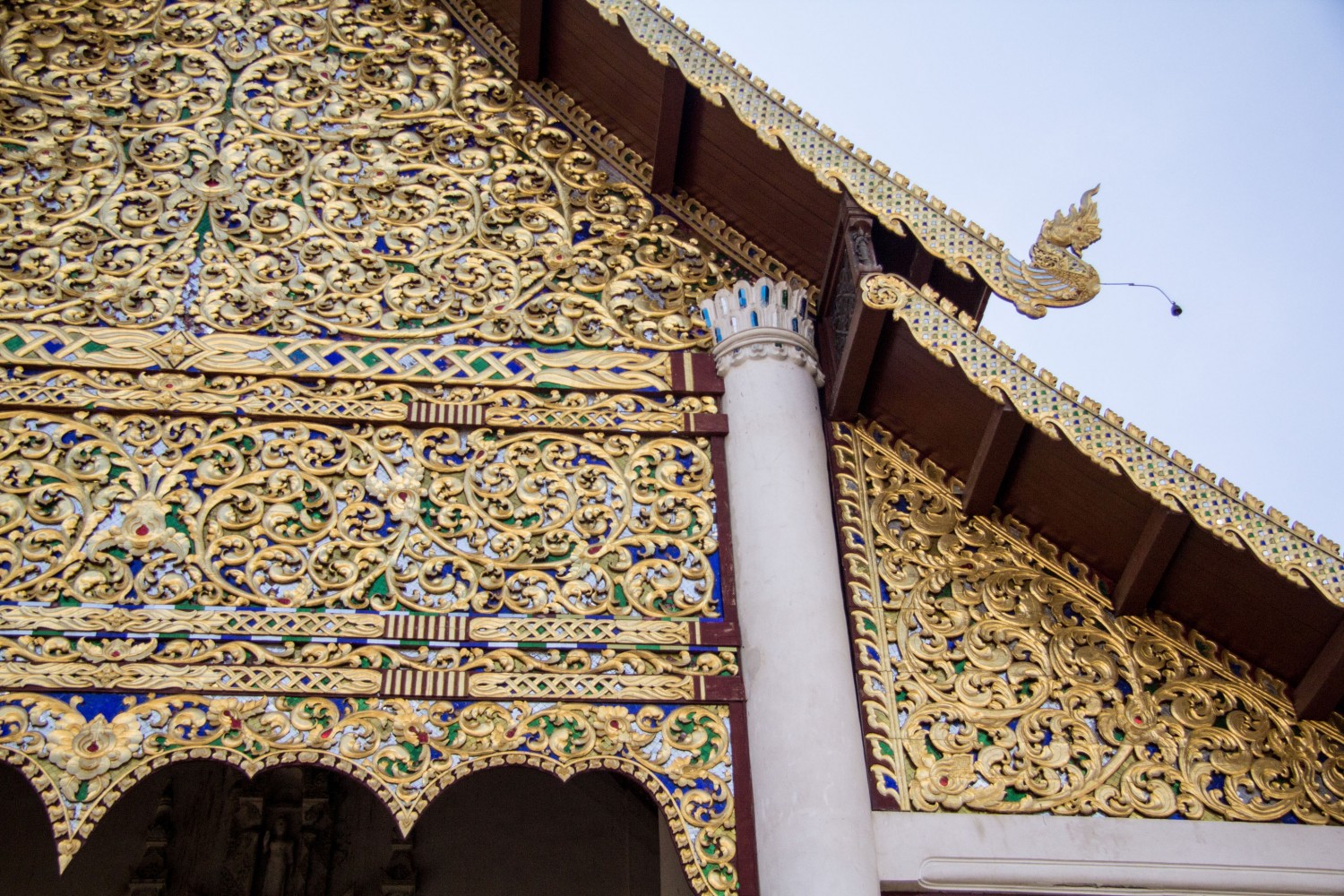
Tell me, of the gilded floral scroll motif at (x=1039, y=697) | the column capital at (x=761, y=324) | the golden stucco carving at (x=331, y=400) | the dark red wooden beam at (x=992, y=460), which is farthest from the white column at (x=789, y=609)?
the dark red wooden beam at (x=992, y=460)

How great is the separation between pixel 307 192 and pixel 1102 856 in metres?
3.20

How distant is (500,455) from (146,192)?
1.57 m

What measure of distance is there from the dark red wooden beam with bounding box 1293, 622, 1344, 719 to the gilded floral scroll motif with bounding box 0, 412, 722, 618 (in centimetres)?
161

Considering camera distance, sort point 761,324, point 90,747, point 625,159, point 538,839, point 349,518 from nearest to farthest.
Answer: point 90,747 → point 349,518 → point 761,324 → point 625,159 → point 538,839

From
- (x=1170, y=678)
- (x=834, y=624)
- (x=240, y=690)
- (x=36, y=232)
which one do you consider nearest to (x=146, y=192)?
(x=36, y=232)

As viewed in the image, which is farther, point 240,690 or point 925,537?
point 925,537

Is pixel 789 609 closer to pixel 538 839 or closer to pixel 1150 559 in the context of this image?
pixel 1150 559

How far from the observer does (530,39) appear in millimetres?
5070

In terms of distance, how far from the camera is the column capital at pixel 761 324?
455cm

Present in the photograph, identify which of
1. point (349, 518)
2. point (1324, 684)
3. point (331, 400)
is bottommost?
point (1324, 684)

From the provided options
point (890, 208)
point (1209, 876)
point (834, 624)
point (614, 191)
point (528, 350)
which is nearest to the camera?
point (1209, 876)

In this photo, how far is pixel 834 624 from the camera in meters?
3.98

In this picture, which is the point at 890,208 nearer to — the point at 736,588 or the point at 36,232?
the point at 736,588

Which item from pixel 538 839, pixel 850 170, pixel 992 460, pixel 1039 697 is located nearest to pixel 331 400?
pixel 850 170
